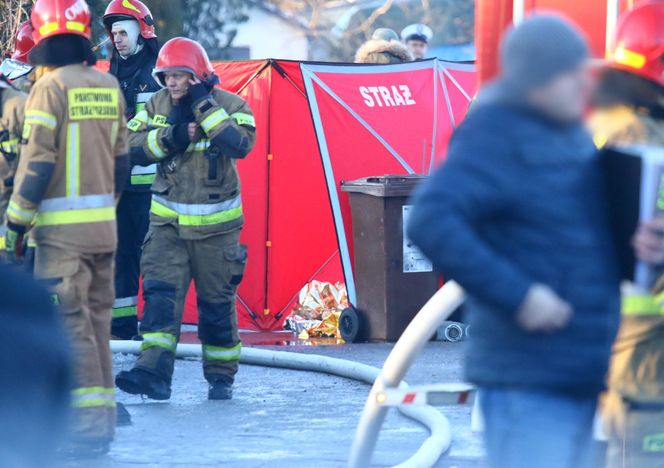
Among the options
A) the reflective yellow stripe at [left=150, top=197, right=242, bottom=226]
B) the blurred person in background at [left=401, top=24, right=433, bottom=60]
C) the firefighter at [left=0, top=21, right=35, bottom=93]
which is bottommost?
the reflective yellow stripe at [left=150, top=197, right=242, bottom=226]

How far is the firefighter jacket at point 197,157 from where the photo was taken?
7.51 m

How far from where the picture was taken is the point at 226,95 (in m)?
7.78

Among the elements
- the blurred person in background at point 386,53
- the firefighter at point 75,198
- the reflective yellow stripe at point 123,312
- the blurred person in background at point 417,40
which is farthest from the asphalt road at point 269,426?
the blurred person in background at point 417,40

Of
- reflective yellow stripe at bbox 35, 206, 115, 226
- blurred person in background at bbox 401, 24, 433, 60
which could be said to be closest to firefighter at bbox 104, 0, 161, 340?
reflective yellow stripe at bbox 35, 206, 115, 226

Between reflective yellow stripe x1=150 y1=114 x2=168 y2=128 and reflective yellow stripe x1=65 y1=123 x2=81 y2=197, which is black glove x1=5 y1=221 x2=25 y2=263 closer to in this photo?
reflective yellow stripe x1=65 y1=123 x2=81 y2=197

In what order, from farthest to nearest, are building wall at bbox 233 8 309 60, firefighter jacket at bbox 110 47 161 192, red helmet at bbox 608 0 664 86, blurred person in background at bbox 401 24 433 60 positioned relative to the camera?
building wall at bbox 233 8 309 60
blurred person in background at bbox 401 24 433 60
firefighter jacket at bbox 110 47 161 192
red helmet at bbox 608 0 664 86

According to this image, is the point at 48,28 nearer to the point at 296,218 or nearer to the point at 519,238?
the point at 519,238

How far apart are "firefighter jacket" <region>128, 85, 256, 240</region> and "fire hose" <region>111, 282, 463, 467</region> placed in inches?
56.1

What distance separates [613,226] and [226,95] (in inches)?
183

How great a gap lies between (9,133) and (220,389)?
2.11m

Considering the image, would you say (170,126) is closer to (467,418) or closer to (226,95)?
(226,95)

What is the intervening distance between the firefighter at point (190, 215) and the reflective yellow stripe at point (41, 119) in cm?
149

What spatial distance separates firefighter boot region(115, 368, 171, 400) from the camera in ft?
24.2

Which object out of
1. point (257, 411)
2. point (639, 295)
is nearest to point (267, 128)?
point (257, 411)
